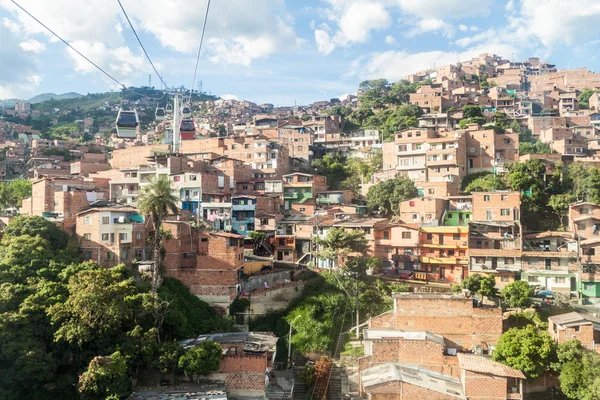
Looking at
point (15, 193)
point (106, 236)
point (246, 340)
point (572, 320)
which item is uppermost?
point (15, 193)

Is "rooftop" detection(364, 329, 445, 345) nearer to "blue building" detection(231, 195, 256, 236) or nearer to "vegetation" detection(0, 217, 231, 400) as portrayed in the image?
"vegetation" detection(0, 217, 231, 400)

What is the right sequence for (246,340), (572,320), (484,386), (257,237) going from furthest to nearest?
(257,237) → (246,340) → (572,320) → (484,386)

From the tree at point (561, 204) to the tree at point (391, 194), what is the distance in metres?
9.31

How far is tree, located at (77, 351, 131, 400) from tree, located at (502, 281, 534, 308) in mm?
18531

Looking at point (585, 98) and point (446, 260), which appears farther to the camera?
point (585, 98)

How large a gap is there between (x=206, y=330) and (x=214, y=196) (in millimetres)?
12993

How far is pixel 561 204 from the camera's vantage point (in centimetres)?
3117

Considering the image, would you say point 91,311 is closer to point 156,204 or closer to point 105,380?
point 105,380

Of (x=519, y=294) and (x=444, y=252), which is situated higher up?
(x=444, y=252)

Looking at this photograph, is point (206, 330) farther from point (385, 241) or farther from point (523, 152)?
point (523, 152)

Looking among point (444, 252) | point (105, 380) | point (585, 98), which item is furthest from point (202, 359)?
point (585, 98)

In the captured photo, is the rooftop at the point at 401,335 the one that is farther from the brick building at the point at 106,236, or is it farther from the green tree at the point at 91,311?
the brick building at the point at 106,236

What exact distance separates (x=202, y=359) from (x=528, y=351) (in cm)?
1353

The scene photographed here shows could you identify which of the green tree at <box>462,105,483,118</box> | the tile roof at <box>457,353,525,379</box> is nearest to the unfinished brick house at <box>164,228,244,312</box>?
the tile roof at <box>457,353,525,379</box>
